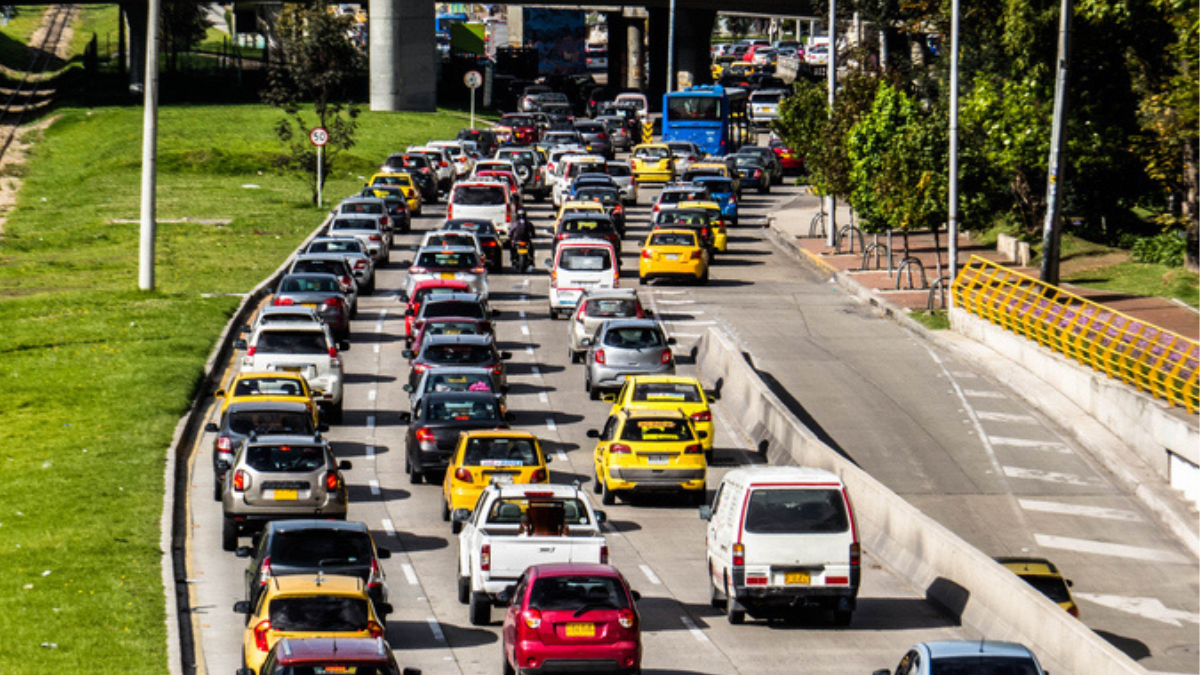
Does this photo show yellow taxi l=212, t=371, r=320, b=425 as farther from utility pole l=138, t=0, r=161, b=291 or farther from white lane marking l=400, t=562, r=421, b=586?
utility pole l=138, t=0, r=161, b=291

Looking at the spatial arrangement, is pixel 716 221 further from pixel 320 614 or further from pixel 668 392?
pixel 320 614

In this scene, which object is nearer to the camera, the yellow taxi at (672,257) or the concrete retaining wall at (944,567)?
the concrete retaining wall at (944,567)

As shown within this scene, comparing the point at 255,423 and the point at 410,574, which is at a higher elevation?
the point at 255,423

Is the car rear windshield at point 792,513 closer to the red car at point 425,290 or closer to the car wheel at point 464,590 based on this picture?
the car wheel at point 464,590

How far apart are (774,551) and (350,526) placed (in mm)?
5072

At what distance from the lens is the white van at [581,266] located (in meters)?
46.4

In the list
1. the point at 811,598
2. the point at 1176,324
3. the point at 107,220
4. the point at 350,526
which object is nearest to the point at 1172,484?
the point at 1176,324

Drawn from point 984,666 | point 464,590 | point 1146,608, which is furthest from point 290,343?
point 984,666

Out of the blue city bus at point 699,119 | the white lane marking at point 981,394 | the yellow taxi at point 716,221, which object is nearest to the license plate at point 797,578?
the white lane marking at point 981,394

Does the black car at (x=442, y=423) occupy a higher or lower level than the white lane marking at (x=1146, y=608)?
higher

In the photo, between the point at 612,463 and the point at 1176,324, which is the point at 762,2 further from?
the point at 612,463

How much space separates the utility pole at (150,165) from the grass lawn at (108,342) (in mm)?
929

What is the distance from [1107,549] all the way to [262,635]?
17408 mm

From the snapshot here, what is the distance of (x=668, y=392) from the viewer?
33312 millimetres
